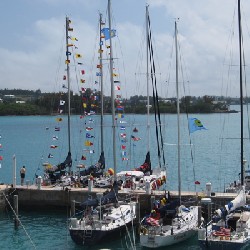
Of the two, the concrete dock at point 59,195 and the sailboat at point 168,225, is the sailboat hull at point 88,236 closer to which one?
the sailboat at point 168,225

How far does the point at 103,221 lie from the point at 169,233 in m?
3.49

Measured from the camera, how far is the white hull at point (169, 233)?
25.4m

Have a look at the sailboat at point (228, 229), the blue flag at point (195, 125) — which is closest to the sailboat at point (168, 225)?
the sailboat at point (228, 229)

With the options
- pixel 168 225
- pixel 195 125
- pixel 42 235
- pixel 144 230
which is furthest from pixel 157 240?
pixel 195 125

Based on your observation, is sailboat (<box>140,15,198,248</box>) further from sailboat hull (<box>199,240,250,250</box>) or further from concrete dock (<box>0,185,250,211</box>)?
concrete dock (<box>0,185,250,211</box>)

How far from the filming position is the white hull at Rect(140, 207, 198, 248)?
25.4m

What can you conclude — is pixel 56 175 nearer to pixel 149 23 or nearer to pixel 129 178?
pixel 129 178

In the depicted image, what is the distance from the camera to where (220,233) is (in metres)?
24.3

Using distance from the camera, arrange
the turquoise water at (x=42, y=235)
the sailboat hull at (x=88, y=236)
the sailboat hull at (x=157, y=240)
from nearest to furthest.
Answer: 1. the sailboat hull at (x=157, y=240)
2. the sailboat hull at (x=88, y=236)
3. the turquoise water at (x=42, y=235)

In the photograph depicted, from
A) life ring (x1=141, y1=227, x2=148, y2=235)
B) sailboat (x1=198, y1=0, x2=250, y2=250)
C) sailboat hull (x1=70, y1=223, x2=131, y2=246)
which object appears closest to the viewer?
sailboat (x1=198, y1=0, x2=250, y2=250)

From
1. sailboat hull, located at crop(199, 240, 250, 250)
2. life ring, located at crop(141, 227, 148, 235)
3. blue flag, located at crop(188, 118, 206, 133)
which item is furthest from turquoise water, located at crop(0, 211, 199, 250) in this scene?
blue flag, located at crop(188, 118, 206, 133)

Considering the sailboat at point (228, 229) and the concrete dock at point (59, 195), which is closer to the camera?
the sailboat at point (228, 229)

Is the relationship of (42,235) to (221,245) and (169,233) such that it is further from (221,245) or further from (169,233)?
(221,245)

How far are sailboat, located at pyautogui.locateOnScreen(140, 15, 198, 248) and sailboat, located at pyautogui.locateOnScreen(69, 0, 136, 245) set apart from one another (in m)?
1.66
